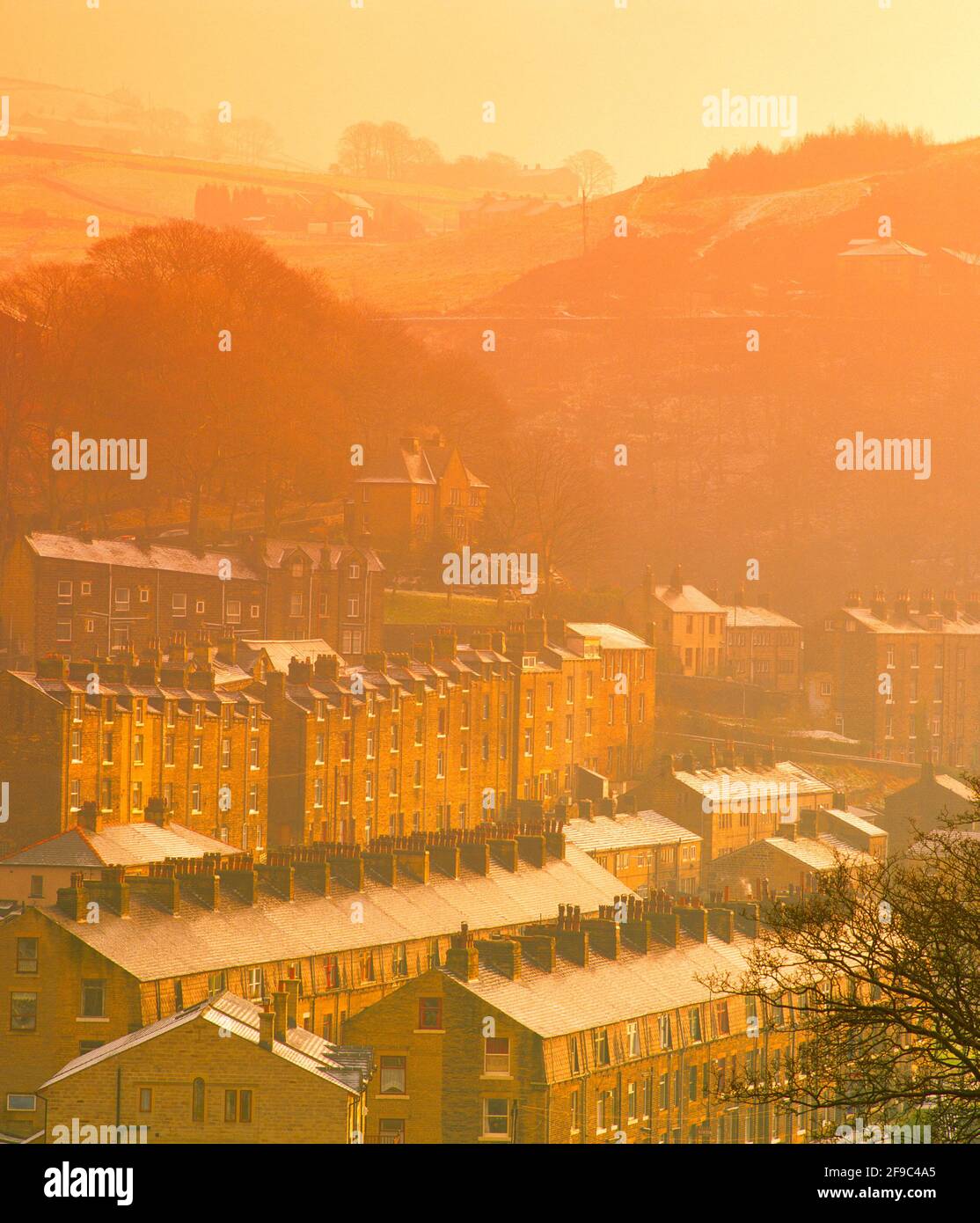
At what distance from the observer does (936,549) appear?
505 ft

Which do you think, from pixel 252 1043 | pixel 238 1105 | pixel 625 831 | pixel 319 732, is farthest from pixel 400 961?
pixel 625 831

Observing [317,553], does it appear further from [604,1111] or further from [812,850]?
[604,1111]

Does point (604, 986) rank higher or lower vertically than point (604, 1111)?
higher

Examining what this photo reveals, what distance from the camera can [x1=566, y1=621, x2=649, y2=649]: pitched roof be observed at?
9188 centimetres

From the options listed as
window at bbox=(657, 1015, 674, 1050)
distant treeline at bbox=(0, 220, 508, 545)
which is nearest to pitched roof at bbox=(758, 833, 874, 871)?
window at bbox=(657, 1015, 674, 1050)

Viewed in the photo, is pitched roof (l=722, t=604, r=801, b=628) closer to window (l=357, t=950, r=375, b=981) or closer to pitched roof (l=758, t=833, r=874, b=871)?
pitched roof (l=758, t=833, r=874, b=871)

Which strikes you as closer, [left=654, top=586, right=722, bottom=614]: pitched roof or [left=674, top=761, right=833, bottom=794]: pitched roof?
[left=674, top=761, right=833, bottom=794]: pitched roof

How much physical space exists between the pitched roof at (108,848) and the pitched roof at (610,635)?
1321 inches

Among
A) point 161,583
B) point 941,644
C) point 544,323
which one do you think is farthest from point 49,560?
point 544,323

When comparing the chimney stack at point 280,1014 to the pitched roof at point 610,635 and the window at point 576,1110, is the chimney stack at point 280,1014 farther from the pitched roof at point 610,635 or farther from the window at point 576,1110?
the pitched roof at point 610,635

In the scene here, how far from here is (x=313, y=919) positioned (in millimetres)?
51781

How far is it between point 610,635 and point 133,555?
20.6 meters

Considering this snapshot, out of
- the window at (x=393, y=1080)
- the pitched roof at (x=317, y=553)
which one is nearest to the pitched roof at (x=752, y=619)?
the pitched roof at (x=317, y=553)

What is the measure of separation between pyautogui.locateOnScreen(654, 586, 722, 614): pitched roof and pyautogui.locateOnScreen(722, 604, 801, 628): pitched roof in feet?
3.52
